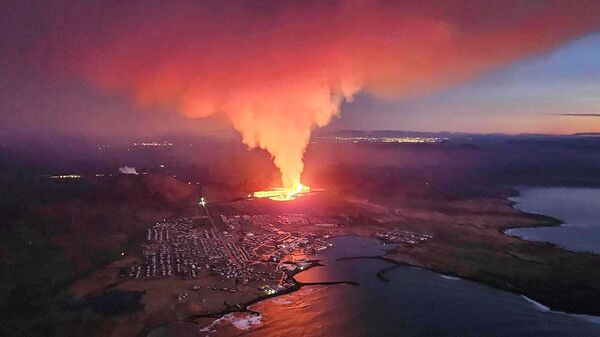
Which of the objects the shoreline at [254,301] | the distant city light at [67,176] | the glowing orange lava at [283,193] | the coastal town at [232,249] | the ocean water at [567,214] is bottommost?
the ocean water at [567,214]

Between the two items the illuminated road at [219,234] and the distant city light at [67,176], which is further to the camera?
the distant city light at [67,176]

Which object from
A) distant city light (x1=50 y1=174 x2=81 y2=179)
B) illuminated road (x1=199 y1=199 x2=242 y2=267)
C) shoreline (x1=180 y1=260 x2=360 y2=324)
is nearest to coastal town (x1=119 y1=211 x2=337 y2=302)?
illuminated road (x1=199 y1=199 x2=242 y2=267)

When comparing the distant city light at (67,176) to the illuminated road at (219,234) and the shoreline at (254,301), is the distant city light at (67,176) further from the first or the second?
the shoreline at (254,301)

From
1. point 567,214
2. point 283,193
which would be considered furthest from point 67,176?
point 567,214

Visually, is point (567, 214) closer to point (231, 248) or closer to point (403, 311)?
point (403, 311)

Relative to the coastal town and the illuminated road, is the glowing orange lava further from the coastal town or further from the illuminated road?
the coastal town

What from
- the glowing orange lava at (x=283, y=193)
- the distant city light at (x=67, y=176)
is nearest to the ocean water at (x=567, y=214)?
the glowing orange lava at (x=283, y=193)

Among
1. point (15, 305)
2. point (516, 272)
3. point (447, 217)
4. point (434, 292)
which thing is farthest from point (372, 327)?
point (447, 217)
